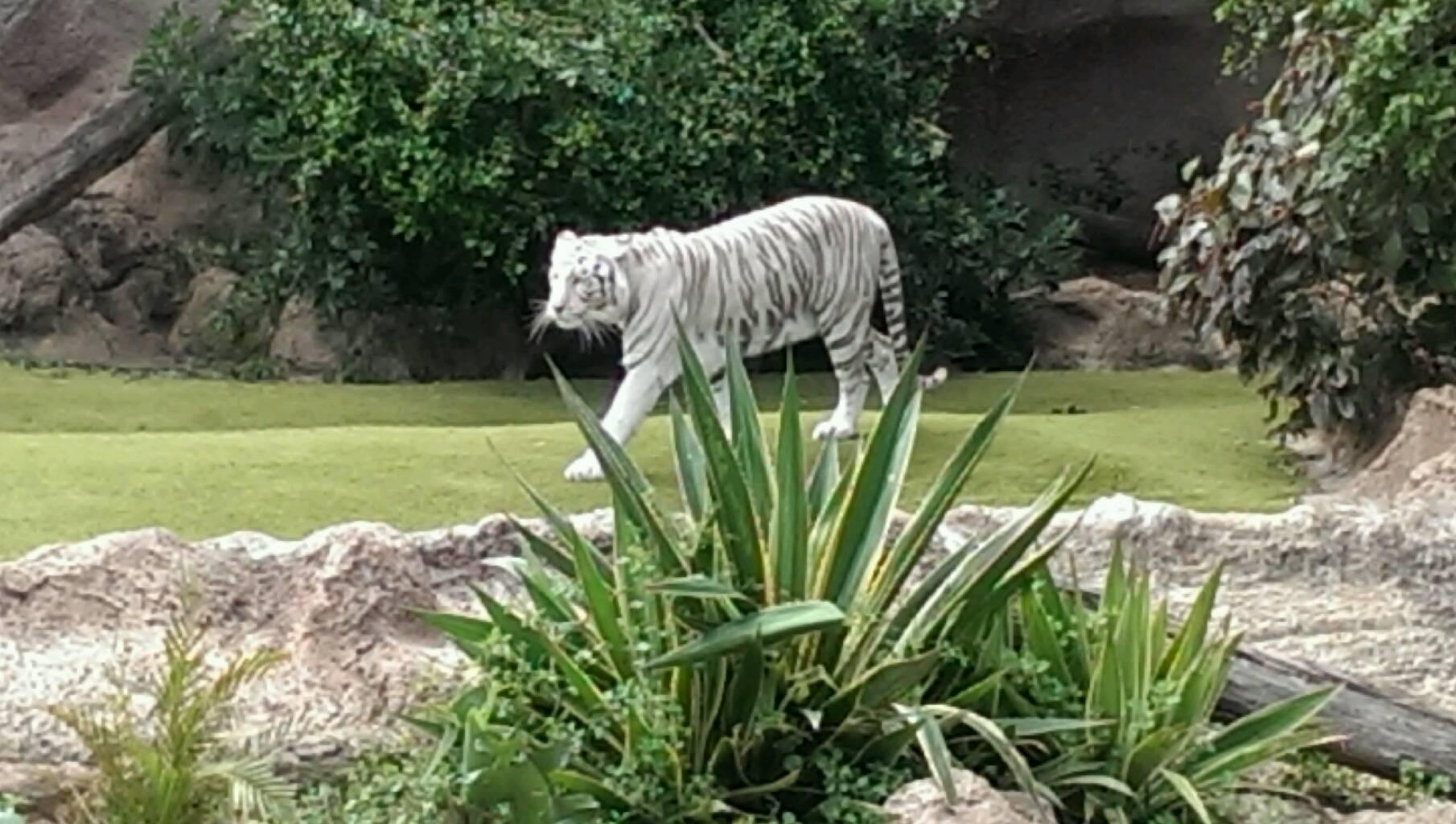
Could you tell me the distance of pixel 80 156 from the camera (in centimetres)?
972

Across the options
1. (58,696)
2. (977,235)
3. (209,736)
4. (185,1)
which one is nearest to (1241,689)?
(209,736)

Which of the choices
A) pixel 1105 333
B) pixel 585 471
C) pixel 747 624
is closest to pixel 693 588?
pixel 747 624

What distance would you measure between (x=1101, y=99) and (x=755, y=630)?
10.1 metres

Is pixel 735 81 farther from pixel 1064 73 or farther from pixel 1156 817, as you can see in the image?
pixel 1156 817

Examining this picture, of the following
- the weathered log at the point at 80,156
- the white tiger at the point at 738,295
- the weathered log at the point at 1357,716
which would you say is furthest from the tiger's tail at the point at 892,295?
the weathered log at the point at 80,156

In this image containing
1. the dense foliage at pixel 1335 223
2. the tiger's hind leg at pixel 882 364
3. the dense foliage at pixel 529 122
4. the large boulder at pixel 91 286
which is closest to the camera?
the dense foliage at pixel 1335 223

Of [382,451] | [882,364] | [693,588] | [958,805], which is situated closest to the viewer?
[958,805]

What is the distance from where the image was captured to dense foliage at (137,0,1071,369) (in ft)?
27.8

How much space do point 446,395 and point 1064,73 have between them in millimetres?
5728

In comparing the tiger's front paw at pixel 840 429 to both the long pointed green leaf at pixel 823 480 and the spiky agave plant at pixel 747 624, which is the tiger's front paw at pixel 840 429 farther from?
the spiky agave plant at pixel 747 624

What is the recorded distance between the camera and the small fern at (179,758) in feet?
10.8

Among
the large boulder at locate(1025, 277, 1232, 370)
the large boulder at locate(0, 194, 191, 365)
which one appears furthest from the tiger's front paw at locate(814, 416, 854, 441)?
the large boulder at locate(0, 194, 191, 365)

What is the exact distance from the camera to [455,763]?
3.28m

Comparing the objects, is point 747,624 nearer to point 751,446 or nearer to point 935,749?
point 935,749
